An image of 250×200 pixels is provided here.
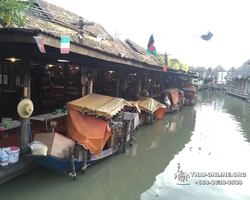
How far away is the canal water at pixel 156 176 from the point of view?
5.65 metres

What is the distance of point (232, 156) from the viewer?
8883 millimetres

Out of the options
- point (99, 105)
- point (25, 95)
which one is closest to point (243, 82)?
point (99, 105)

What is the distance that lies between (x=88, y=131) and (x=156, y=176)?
2.77 m

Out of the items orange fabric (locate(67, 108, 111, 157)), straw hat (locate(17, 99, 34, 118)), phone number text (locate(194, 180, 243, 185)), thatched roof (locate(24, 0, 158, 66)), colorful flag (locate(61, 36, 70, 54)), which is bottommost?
phone number text (locate(194, 180, 243, 185))

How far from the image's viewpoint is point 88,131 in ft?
21.7

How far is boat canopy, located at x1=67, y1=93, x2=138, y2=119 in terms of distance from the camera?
6.67m

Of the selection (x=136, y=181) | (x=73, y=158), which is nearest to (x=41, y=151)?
(x=73, y=158)

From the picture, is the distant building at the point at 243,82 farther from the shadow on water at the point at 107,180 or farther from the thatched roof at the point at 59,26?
the thatched roof at the point at 59,26

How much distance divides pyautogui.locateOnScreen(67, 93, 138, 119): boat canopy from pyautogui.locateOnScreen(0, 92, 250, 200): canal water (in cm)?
200

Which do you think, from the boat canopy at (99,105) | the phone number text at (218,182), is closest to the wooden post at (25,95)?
the boat canopy at (99,105)

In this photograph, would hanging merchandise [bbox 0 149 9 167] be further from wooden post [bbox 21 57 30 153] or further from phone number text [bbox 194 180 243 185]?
phone number text [bbox 194 180 243 185]

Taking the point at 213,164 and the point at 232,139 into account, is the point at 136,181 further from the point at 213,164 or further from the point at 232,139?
the point at 232,139

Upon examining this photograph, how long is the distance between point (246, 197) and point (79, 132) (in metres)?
5.44

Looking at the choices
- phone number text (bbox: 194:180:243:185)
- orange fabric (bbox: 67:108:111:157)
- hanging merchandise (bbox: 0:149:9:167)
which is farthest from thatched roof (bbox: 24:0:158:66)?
phone number text (bbox: 194:180:243:185)
